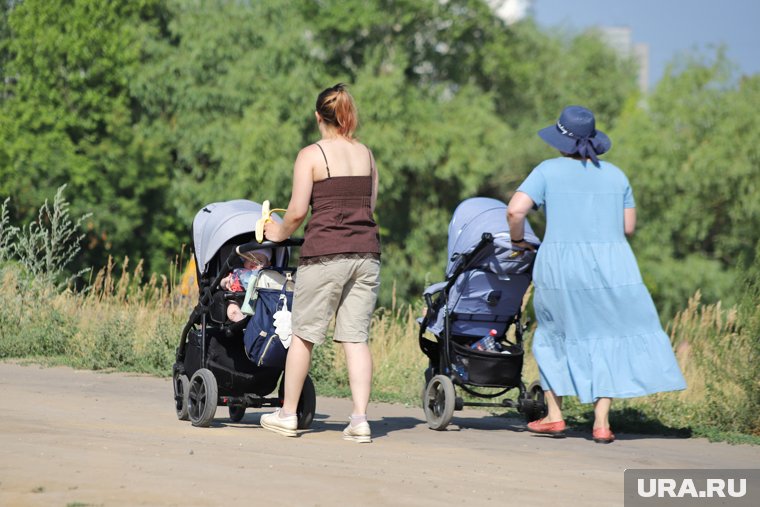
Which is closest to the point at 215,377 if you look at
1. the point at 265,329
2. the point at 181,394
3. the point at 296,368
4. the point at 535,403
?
the point at 181,394

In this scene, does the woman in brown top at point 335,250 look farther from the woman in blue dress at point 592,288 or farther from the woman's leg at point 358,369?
the woman in blue dress at point 592,288

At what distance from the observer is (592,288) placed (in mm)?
8930

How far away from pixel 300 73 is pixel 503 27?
12813 mm

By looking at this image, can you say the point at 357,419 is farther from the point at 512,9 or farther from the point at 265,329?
the point at 512,9

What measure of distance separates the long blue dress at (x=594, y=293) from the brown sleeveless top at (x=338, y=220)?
121 cm

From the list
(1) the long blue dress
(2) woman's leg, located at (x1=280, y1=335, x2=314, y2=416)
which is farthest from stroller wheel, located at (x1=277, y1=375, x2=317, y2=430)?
(1) the long blue dress

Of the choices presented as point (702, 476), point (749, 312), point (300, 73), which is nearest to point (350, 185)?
point (702, 476)

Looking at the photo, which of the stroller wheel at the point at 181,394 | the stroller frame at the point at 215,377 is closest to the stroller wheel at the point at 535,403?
the stroller frame at the point at 215,377

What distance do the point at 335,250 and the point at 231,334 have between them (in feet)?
3.26

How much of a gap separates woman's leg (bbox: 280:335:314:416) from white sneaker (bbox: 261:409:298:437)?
5 centimetres

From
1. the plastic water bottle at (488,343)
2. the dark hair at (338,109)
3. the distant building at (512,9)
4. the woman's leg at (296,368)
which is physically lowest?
the woman's leg at (296,368)

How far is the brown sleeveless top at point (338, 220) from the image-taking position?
8344 millimetres

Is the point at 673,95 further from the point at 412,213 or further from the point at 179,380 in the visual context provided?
the point at 179,380

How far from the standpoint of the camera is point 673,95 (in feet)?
168
